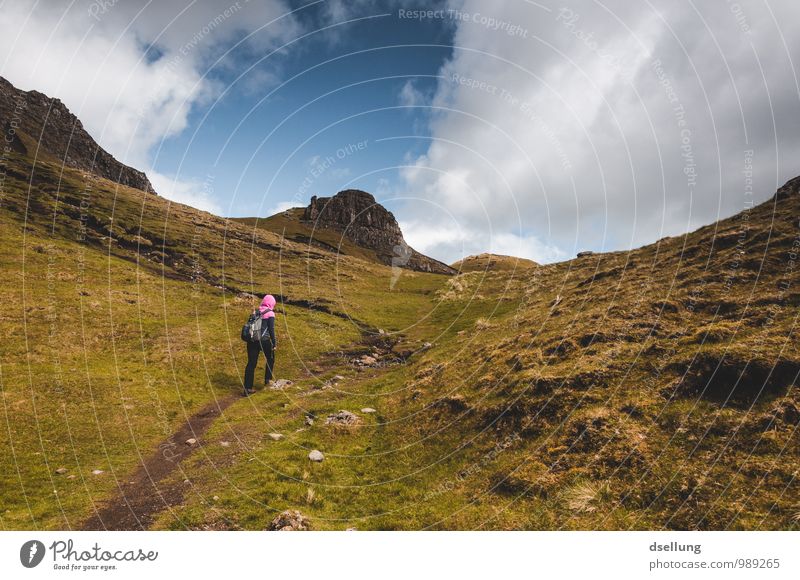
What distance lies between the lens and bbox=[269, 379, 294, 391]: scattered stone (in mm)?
22094

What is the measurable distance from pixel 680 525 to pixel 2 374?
2614 centimetres

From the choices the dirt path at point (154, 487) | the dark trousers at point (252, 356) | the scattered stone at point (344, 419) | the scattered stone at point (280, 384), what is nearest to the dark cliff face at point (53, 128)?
the dark trousers at point (252, 356)

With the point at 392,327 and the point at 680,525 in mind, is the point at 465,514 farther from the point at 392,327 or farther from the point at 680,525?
the point at 392,327

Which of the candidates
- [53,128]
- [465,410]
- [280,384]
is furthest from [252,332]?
[53,128]

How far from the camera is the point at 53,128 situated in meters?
177

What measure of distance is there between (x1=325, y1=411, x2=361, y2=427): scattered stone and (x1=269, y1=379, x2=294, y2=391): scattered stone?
6206 mm

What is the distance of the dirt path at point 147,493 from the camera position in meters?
9.98

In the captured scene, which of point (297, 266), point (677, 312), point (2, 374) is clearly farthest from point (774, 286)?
point (297, 266)

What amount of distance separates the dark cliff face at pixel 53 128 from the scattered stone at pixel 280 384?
186 metres

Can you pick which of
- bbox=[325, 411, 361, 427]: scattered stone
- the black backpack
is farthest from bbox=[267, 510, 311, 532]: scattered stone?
the black backpack

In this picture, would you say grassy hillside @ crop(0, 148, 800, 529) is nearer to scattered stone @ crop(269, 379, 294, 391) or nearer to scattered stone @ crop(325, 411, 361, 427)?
scattered stone @ crop(325, 411, 361, 427)

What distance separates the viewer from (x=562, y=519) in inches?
329

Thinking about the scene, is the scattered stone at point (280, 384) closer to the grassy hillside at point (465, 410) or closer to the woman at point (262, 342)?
the grassy hillside at point (465, 410)

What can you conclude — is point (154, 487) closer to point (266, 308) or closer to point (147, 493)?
point (147, 493)
